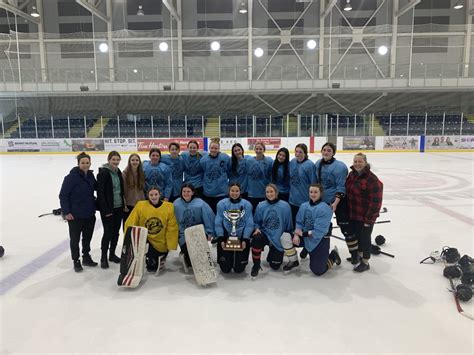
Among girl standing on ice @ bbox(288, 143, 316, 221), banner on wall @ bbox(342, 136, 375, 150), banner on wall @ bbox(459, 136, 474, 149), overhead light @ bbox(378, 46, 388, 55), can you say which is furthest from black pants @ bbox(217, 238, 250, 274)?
overhead light @ bbox(378, 46, 388, 55)

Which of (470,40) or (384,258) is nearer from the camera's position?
(384,258)

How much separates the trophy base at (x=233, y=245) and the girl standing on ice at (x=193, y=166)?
4.23 feet

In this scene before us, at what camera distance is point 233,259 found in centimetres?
387

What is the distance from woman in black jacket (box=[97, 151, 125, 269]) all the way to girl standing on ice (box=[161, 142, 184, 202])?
31.8 inches

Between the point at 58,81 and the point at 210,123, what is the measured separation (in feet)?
25.1

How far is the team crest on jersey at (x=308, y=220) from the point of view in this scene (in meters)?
3.84

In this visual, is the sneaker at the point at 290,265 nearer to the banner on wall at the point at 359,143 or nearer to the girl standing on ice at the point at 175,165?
the girl standing on ice at the point at 175,165

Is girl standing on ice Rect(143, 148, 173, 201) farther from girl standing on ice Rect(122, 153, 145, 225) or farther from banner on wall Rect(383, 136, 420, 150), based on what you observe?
banner on wall Rect(383, 136, 420, 150)

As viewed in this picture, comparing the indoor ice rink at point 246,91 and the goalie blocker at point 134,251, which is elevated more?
the indoor ice rink at point 246,91

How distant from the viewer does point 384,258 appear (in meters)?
4.43

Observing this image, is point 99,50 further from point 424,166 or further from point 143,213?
point 143,213

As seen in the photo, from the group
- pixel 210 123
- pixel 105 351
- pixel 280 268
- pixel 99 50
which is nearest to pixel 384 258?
pixel 280 268

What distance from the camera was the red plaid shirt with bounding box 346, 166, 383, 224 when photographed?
12.3 feet

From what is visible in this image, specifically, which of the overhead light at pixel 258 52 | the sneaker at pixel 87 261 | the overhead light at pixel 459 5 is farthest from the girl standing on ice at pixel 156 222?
the overhead light at pixel 459 5
